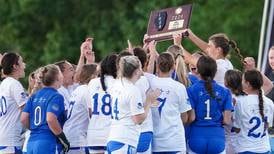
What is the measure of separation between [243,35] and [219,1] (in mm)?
1306

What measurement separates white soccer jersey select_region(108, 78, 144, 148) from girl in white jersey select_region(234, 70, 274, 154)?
4.87 ft

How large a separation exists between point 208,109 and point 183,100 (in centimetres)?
34

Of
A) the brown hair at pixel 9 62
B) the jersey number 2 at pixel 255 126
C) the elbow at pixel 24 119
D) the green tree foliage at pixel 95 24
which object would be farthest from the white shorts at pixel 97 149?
the green tree foliage at pixel 95 24

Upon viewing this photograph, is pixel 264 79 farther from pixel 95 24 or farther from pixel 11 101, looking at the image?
pixel 95 24

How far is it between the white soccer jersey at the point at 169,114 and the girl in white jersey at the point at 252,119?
0.81m

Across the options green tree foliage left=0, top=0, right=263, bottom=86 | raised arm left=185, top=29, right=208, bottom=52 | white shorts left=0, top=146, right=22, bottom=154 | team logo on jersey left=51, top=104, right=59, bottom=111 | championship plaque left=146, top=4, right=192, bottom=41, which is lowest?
white shorts left=0, top=146, right=22, bottom=154

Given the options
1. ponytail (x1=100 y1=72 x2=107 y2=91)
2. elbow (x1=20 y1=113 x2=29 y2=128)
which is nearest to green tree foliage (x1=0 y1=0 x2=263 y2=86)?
ponytail (x1=100 y1=72 x2=107 y2=91)

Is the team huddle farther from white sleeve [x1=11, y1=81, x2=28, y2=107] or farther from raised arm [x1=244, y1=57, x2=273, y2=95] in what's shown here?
raised arm [x1=244, y1=57, x2=273, y2=95]

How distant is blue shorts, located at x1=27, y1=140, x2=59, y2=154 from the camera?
1302cm

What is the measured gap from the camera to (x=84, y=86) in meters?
13.6

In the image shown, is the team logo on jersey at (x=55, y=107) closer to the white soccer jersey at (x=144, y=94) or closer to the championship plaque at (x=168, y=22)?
the white soccer jersey at (x=144, y=94)

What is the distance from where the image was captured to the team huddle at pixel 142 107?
12.5 m

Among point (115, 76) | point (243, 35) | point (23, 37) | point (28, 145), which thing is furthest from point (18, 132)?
point (23, 37)

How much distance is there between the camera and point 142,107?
12.4 meters
